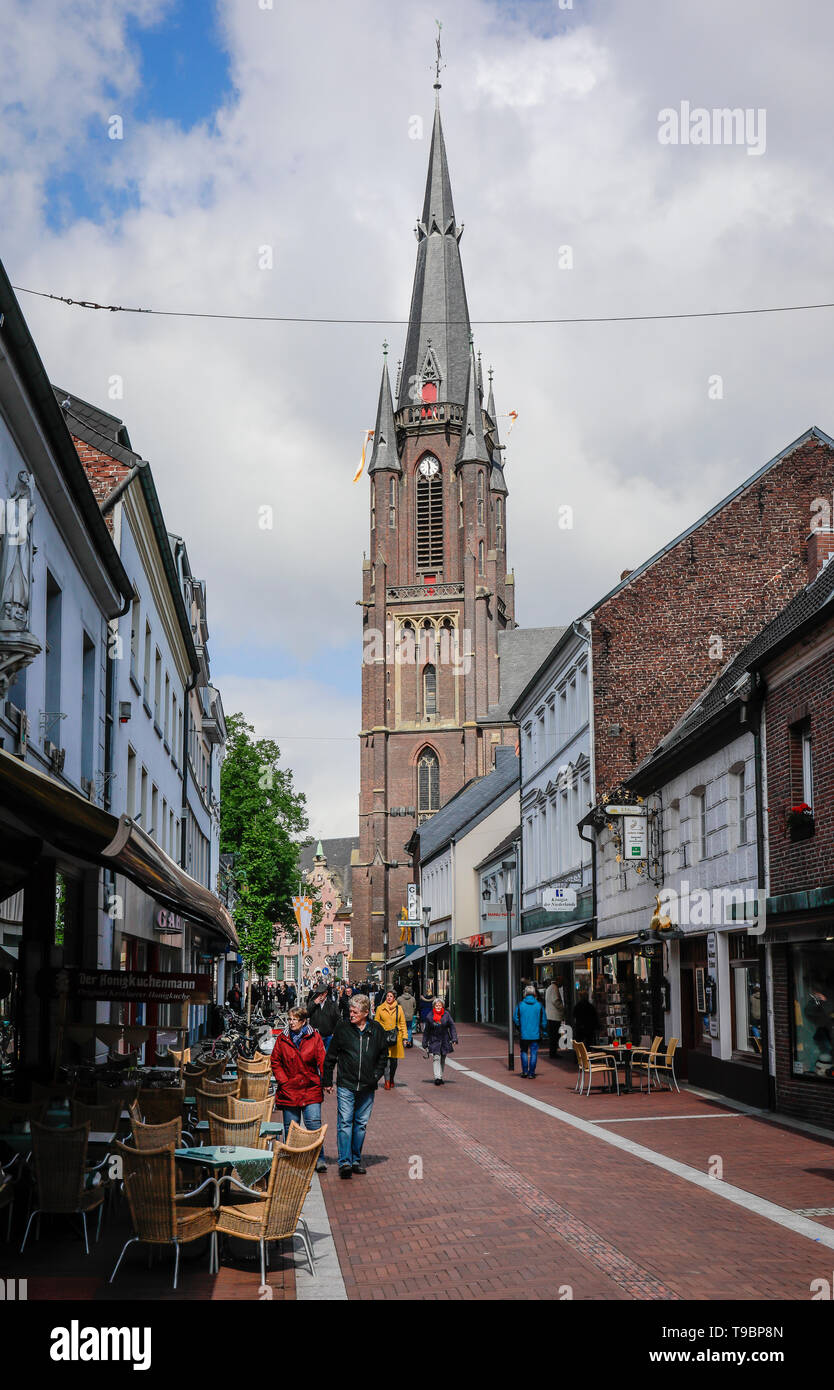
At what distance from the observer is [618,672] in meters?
30.2

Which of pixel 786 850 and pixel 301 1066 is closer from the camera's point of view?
pixel 301 1066

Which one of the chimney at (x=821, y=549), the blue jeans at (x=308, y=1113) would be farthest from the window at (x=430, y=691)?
the blue jeans at (x=308, y=1113)

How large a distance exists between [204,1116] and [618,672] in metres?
19.5

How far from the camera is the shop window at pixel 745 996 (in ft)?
62.5

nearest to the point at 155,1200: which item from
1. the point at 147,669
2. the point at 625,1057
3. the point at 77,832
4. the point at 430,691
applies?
the point at 77,832

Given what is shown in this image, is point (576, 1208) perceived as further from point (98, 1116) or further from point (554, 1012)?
point (554, 1012)

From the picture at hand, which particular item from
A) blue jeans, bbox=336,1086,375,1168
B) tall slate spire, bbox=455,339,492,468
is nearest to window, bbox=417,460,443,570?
tall slate spire, bbox=455,339,492,468

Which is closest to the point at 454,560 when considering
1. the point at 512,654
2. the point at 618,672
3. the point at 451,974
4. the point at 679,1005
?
the point at 512,654

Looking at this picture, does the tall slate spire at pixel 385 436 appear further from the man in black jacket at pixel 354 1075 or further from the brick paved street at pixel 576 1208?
the man in black jacket at pixel 354 1075

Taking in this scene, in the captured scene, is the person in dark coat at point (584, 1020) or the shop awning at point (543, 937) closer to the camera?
the person in dark coat at point (584, 1020)

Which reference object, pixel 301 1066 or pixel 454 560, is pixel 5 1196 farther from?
pixel 454 560

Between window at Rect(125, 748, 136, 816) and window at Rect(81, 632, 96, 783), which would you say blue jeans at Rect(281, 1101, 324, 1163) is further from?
window at Rect(125, 748, 136, 816)

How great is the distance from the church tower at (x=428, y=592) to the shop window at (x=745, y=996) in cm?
6038

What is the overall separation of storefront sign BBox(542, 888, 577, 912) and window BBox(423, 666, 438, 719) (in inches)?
1974
